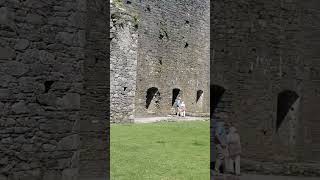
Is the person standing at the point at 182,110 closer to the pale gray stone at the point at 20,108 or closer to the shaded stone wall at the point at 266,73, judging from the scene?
the shaded stone wall at the point at 266,73

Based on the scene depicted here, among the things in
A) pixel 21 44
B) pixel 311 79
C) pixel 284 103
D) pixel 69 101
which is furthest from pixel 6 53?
pixel 311 79

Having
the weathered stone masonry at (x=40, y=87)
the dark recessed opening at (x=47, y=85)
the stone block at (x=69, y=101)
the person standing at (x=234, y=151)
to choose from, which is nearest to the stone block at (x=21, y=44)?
the weathered stone masonry at (x=40, y=87)

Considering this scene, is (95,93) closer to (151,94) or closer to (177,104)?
(151,94)

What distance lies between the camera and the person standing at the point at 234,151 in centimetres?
1148

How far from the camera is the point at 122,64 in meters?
19.6

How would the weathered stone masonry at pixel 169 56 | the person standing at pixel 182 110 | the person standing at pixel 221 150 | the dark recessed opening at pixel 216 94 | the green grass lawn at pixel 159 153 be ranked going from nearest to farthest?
the green grass lawn at pixel 159 153
the person standing at pixel 221 150
the dark recessed opening at pixel 216 94
the weathered stone masonry at pixel 169 56
the person standing at pixel 182 110

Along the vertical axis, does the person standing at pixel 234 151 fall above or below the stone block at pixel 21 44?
below

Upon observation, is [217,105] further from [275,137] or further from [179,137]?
[179,137]

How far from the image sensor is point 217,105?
12.3 m

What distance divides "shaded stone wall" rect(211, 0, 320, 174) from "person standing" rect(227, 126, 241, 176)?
545mm

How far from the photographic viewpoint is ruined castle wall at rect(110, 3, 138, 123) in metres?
19.0

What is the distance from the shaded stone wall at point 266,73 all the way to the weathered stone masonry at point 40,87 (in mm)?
7095

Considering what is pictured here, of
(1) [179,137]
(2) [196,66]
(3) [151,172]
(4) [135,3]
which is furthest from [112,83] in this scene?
(2) [196,66]

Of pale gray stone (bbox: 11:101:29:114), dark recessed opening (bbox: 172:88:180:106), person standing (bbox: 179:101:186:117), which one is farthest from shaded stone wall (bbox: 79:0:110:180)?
dark recessed opening (bbox: 172:88:180:106)
